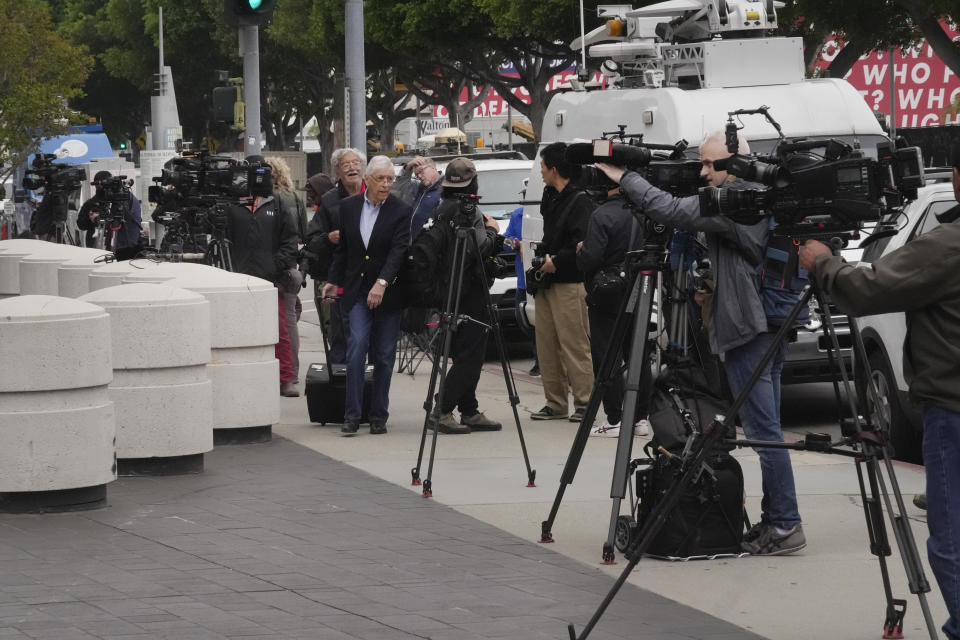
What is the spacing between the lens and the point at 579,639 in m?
5.80

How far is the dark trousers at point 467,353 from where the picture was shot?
37.6 feet

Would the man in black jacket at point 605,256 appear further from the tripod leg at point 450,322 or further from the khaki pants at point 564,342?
the tripod leg at point 450,322

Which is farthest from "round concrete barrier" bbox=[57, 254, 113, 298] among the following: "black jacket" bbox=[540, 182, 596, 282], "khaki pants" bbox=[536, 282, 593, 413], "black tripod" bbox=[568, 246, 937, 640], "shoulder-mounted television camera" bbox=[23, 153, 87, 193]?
"shoulder-mounted television camera" bbox=[23, 153, 87, 193]

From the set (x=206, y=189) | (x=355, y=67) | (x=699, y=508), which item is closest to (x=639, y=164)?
(x=699, y=508)

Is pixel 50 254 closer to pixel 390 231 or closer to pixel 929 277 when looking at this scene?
pixel 390 231

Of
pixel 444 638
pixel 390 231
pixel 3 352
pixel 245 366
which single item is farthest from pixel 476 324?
pixel 444 638

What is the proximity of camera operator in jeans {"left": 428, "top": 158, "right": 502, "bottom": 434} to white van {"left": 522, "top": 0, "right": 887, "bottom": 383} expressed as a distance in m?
1.66

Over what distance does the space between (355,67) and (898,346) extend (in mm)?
8921

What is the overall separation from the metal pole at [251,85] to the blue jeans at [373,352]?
4341 millimetres

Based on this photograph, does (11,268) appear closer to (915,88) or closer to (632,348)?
(632,348)

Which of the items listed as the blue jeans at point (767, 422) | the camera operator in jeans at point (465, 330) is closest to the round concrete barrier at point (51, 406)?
the camera operator in jeans at point (465, 330)

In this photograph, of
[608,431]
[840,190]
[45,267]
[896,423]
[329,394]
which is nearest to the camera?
[840,190]

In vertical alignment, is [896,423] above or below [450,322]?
below

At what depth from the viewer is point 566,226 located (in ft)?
38.0
